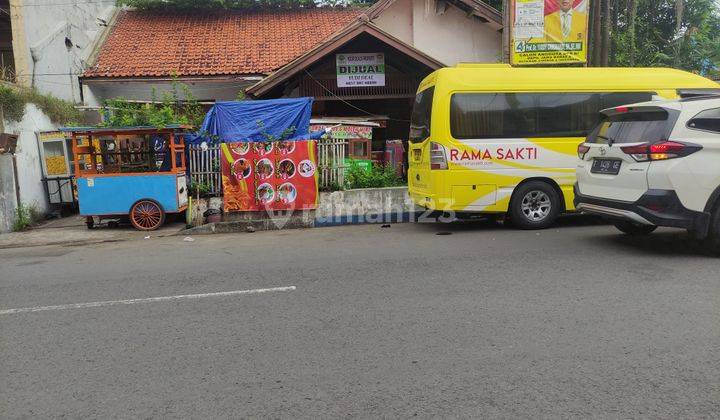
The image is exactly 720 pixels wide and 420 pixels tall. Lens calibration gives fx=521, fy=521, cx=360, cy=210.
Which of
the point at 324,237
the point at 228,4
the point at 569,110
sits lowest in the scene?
the point at 324,237

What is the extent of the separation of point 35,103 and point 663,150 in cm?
1296

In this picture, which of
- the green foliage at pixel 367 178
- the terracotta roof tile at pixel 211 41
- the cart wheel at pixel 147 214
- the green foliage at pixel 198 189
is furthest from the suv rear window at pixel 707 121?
the terracotta roof tile at pixel 211 41

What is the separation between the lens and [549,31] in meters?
12.6

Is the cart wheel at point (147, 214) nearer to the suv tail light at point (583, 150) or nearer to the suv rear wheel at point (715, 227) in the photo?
the suv tail light at point (583, 150)

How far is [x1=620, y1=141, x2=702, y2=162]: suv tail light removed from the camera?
5.92 metres

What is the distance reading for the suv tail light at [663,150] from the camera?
5918mm

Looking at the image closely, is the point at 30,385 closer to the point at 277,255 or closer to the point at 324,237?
the point at 277,255

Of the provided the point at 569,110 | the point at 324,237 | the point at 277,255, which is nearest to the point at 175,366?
the point at 277,255

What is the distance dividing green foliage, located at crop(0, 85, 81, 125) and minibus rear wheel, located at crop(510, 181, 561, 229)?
1067 centimetres

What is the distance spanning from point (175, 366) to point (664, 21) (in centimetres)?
1841

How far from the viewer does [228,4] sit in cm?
1891

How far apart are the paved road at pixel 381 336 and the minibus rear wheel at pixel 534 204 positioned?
1502 mm

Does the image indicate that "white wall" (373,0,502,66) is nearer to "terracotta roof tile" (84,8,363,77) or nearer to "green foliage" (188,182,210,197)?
"terracotta roof tile" (84,8,363,77)

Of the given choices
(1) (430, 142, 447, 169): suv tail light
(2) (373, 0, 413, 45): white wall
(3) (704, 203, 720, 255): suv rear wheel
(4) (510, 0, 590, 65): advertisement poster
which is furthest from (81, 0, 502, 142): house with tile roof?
(3) (704, 203, 720, 255): suv rear wheel
